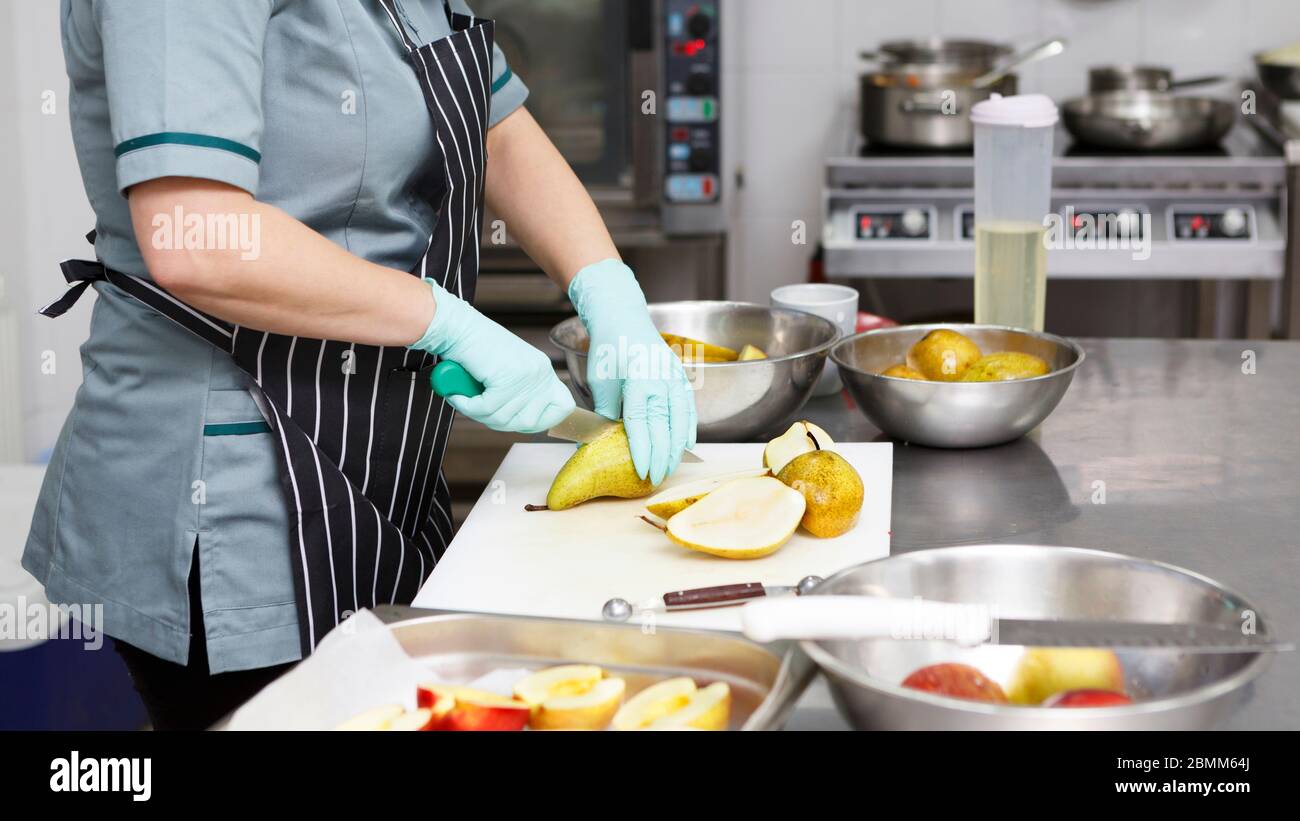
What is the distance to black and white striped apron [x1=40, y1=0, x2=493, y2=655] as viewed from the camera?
4.49ft

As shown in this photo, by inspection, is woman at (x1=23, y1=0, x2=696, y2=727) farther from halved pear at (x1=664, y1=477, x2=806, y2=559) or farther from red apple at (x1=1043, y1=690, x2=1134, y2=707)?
red apple at (x1=1043, y1=690, x2=1134, y2=707)

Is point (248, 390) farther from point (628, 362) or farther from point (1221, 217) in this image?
point (1221, 217)

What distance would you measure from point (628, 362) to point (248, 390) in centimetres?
41

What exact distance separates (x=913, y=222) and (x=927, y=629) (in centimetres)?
234

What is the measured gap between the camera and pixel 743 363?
60.1 inches

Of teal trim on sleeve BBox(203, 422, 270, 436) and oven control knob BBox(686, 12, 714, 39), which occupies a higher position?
oven control knob BBox(686, 12, 714, 39)

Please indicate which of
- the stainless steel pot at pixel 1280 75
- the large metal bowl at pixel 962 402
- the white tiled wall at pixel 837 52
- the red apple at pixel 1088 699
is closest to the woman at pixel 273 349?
the large metal bowl at pixel 962 402

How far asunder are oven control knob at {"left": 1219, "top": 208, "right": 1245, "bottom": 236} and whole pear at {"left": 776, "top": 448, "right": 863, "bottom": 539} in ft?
6.95

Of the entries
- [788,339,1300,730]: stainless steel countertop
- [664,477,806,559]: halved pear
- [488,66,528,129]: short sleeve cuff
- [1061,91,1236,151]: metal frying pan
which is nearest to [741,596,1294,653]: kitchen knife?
[788,339,1300,730]: stainless steel countertop

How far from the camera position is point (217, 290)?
121cm

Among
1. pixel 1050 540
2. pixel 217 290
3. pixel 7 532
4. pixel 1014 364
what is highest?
pixel 217 290

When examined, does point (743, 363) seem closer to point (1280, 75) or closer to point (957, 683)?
point (957, 683)
